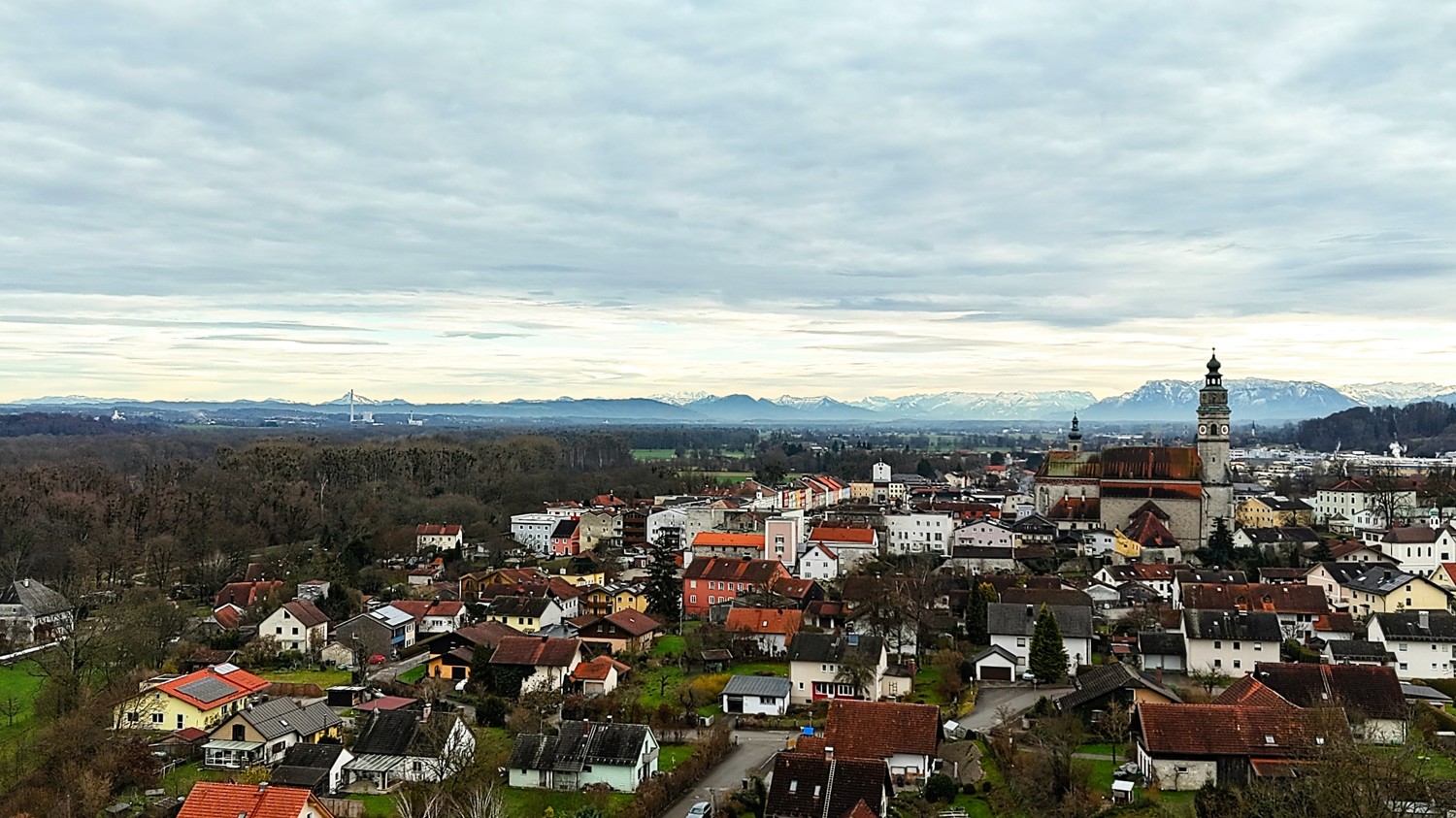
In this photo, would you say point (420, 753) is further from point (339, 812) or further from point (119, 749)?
point (119, 749)

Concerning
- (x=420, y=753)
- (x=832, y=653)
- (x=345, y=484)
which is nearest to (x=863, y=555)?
(x=832, y=653)

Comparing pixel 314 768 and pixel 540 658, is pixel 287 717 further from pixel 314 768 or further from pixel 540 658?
pixel 540 658

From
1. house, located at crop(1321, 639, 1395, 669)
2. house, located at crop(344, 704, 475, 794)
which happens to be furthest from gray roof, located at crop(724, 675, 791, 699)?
house, located at crop(1321, 639, 1395, 669)

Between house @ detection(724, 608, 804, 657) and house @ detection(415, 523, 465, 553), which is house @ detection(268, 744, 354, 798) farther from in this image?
house @ detection(415, 523, 465, 553)

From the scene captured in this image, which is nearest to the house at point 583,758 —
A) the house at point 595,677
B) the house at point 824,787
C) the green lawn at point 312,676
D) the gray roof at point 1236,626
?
the house at point 824,787

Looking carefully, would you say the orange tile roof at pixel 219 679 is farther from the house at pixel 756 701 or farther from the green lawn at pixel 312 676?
the house at pixel 756 701

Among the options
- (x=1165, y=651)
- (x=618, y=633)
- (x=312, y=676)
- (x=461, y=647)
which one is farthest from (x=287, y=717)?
(x=1165, y=651)
